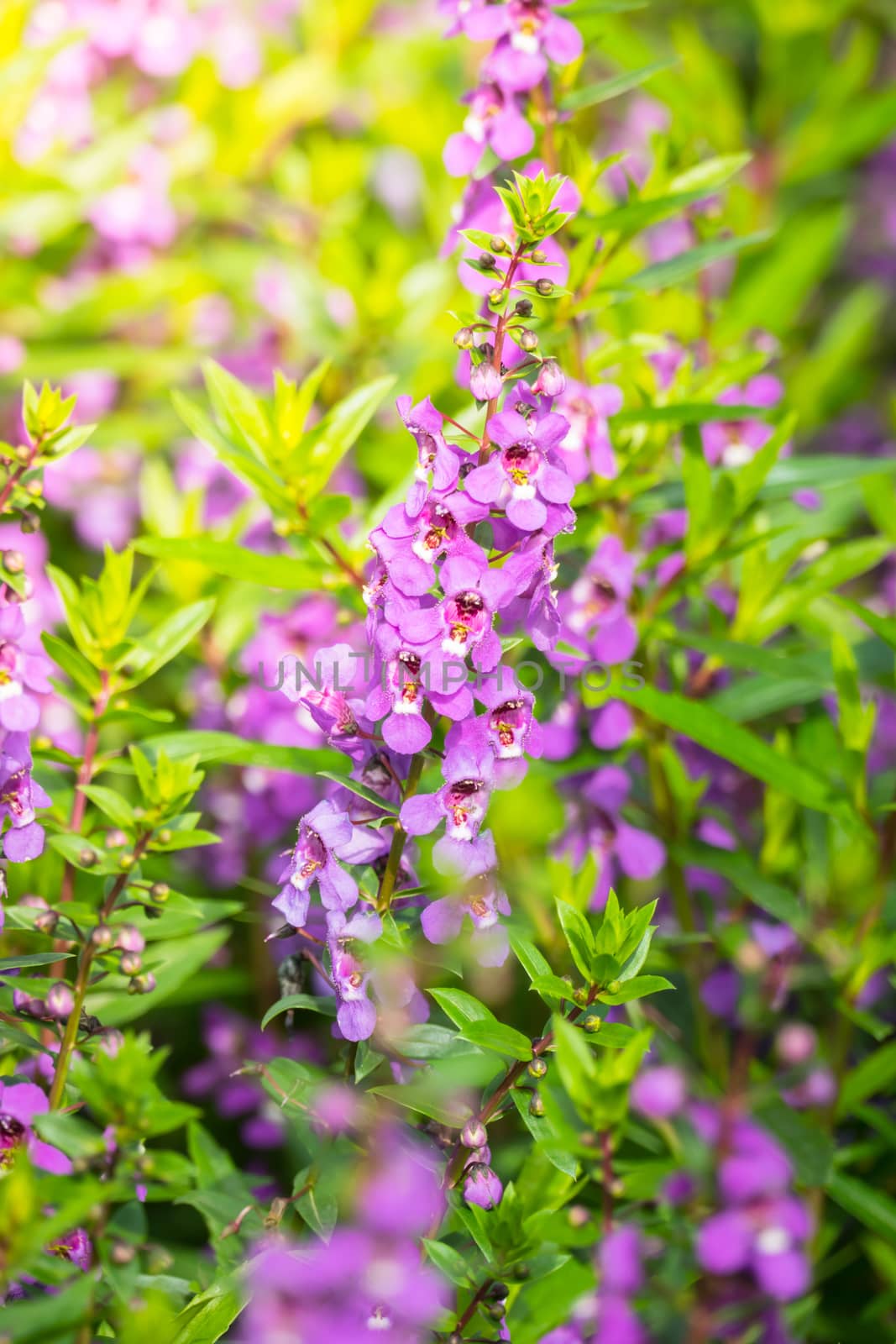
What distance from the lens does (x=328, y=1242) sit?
3.37 feet

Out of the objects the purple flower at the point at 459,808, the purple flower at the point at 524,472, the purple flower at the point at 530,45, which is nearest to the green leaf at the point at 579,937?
the purple flower at the point at 459,808

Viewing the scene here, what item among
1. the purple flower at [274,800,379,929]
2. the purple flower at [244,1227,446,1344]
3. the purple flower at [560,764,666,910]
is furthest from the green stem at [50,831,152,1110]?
the purple flower at [560,764,666,910]

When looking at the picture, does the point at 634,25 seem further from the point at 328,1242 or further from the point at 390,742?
the point at 328,1242

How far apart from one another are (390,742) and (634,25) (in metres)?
3.02

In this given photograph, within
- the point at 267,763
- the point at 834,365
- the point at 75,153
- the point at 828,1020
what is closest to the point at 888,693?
the point at 828,1020

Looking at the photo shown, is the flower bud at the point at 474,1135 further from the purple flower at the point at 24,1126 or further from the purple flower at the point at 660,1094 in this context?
the purple flower at the point at 24,1126

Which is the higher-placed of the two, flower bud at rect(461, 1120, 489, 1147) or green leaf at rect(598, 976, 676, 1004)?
green leaf at rect(598, 976, 676, 1004)

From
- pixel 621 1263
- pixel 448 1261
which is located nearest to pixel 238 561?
pixel 448 1261

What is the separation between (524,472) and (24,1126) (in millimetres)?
723

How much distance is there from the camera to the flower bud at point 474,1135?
1019 millimetres

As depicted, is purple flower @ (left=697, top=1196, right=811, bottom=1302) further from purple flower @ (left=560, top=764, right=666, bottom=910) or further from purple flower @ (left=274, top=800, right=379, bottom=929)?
purple flower @ (left=560, top=764, right=666, bottom=910)

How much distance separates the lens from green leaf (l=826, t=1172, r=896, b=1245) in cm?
135

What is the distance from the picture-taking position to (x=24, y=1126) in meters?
1.09

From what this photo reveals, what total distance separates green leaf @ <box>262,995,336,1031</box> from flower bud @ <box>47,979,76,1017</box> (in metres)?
0.17
